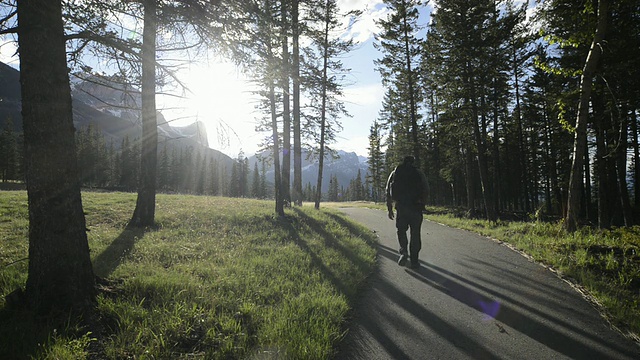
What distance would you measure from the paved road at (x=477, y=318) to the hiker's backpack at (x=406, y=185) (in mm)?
1559

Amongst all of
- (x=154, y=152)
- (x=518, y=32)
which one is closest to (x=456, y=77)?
(x=518, y=32)

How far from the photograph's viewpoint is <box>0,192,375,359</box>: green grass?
2.74m

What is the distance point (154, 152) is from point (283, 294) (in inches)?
281

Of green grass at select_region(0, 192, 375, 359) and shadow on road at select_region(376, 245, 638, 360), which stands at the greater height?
green grass at select_region(0, 192, 375, 359)

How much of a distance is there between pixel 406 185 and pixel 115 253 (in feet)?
20.8

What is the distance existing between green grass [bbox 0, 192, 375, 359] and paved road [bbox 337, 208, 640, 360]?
479 millimetres

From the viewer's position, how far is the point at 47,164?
3.26m

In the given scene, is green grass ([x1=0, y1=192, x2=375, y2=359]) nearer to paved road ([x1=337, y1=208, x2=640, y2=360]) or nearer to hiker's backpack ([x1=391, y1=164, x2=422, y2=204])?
paved road ([x1=337, y1=208, x2=640, y2=360])

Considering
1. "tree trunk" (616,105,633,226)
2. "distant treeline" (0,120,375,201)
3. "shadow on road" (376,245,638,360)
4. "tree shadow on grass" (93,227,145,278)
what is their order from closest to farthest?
"shadow on road" (376,245,638,360), "tree shadow on grass" (93,227,145,278), "tree trunk" (616,105,633,226), "distant treeline" (0,120,375,201)

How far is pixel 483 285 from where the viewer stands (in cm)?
491

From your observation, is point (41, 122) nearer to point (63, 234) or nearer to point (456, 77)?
point (63, 234)

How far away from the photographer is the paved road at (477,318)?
2.98 metres

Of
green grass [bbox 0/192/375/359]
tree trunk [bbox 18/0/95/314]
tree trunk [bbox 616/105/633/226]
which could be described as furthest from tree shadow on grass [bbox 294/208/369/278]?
tree trunk [bbox 616/105/633/226]

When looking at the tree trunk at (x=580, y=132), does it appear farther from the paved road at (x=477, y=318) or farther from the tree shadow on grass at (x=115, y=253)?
the tree shadow on grass at (x=115, y=253)
